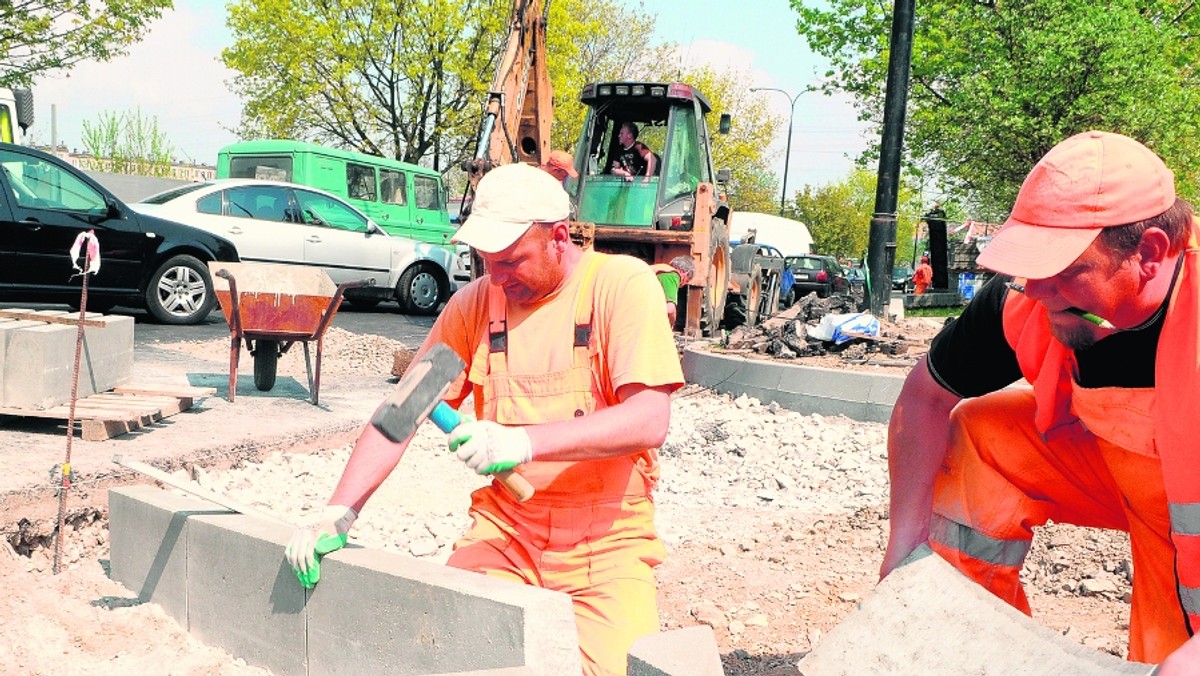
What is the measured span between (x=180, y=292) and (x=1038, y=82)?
1453 cm

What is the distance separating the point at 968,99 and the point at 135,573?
58.1 ft

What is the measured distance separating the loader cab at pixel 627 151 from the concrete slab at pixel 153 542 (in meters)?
7.40

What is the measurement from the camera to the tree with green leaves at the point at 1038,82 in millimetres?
16875

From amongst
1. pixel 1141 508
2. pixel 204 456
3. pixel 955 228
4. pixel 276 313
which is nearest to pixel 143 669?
pixel 204 456

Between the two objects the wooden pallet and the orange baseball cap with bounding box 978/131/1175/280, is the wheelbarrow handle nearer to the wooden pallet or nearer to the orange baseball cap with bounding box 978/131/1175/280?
the orange baseball cap with bounding box 978/131/1175/280

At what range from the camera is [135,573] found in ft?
13.0

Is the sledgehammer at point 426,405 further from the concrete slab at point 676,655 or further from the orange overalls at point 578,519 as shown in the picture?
the concrete slab at point 676,655

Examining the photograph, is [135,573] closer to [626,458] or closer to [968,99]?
[626,458]

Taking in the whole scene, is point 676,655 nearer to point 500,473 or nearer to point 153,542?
point 500,473

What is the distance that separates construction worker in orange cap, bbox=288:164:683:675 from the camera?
2.78m

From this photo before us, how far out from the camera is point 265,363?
25.1ft

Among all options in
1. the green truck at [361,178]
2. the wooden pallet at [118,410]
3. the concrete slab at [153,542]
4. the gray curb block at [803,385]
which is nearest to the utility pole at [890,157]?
the gray curb block at [803,385]

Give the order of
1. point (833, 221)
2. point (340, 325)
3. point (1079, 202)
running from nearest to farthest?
point (1079, 202), point (340, 325), point (833, 221)

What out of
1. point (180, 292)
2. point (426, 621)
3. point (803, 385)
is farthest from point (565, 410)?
point (180, 292)
